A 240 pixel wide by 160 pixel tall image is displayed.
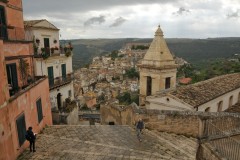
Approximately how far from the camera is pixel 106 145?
10008mm

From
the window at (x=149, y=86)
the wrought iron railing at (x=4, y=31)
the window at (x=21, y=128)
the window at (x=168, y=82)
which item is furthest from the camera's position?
the window at (x=149, y=86)

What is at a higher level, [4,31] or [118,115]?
[4,31]

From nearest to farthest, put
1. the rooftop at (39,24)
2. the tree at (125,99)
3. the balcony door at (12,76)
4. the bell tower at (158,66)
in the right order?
the balcony door at (12,76), the bell tower at (158,66), the rooftop at (39,24), the tree at (125,99)

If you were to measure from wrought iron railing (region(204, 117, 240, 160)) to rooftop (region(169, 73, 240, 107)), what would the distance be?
102 inches

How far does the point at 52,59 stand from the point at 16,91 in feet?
36.9

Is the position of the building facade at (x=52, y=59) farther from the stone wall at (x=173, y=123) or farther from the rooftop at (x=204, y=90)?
the stone wall at (x=173, y=123)

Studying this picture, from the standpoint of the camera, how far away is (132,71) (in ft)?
289

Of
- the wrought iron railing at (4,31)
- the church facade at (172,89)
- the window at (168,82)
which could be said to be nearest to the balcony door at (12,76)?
the wrought iron railing at (4,31)

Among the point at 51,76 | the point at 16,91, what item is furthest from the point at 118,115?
the point at 51,76

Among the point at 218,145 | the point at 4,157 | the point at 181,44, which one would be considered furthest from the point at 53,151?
the point at 181,44

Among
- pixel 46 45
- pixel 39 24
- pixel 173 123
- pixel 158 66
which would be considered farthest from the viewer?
pixel 46 45

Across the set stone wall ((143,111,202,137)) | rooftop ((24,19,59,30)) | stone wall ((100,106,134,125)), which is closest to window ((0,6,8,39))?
stone wall ((100,106,134,125))

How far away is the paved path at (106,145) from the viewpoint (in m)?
9.01

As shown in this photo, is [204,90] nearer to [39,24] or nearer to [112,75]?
[39,24]
